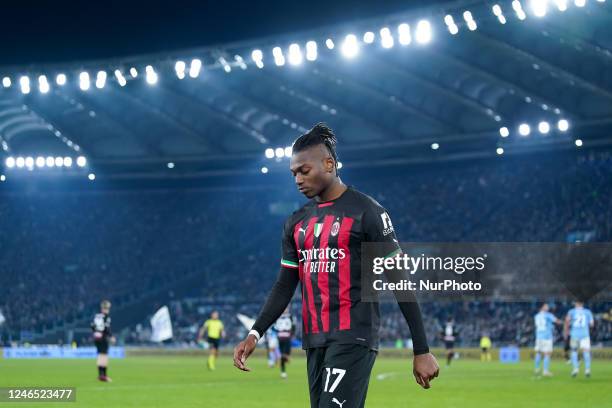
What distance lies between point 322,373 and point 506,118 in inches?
1616

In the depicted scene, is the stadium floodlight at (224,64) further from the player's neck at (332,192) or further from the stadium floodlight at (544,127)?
the player's neck at (332,192)

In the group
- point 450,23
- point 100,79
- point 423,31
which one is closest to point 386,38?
point 423,31

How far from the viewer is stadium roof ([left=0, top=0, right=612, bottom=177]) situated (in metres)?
39.9

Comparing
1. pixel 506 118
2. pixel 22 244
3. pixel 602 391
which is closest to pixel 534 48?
pixel 506 118

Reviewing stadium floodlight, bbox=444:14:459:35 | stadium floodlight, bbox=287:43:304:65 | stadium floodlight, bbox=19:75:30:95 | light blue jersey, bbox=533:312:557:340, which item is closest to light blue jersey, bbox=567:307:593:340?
light blue jersey, bbox=533:312:557:340

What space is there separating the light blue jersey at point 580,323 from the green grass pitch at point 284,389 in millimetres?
1154

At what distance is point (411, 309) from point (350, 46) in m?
35.6

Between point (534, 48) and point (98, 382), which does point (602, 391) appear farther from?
point (534, 48)

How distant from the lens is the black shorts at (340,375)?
588 cm

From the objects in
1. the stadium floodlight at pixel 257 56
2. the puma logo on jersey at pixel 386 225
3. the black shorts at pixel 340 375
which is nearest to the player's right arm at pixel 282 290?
the black shorts at pixel 340 375

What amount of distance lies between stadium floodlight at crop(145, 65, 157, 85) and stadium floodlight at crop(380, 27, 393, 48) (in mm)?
11218

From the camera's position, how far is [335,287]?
20.1 feet

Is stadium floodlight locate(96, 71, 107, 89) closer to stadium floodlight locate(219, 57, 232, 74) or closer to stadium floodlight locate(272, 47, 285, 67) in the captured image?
stadium floodlight locate(219, 57, 232, 74)

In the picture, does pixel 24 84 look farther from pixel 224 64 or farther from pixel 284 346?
pixel 284 346
